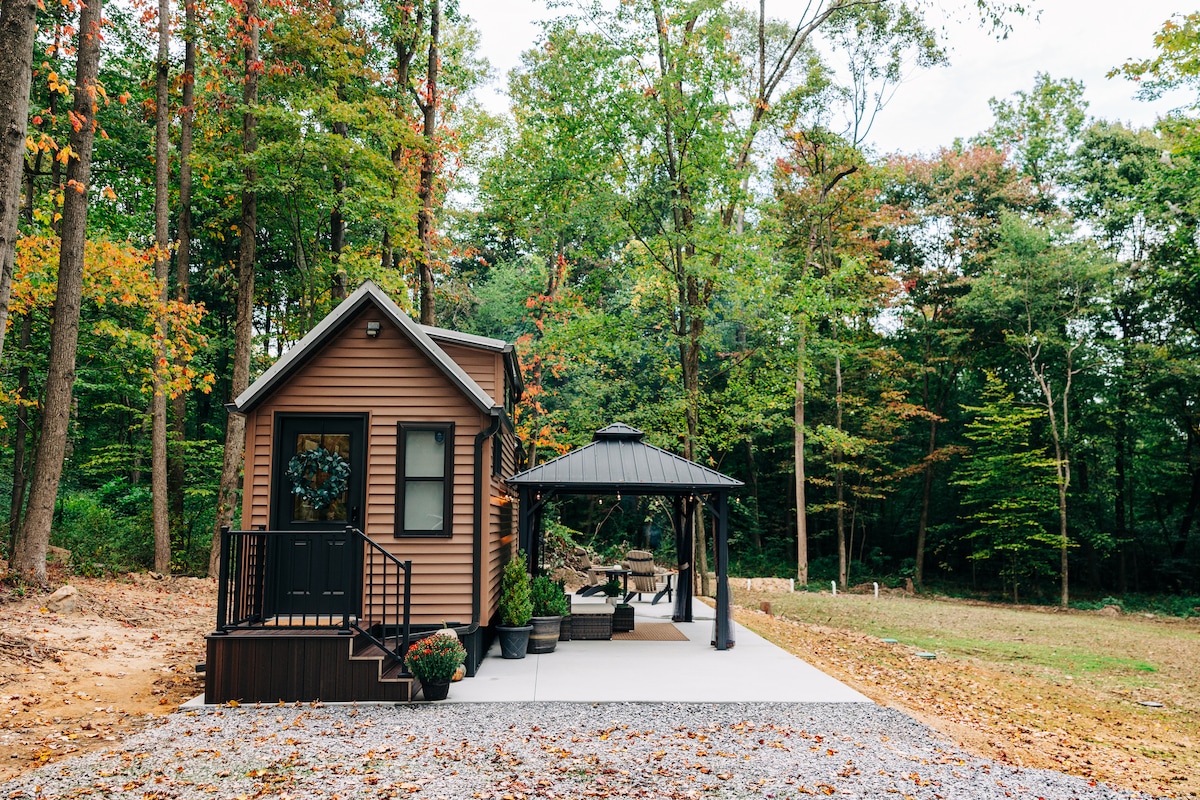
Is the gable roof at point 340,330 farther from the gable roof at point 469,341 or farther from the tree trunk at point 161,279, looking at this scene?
the tree trunk at point 161,279

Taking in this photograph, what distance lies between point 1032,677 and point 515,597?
728 centimetres

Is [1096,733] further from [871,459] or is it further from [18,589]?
[871,459]

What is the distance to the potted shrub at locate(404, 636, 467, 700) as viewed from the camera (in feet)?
23.7

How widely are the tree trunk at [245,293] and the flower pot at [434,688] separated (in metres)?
9.59

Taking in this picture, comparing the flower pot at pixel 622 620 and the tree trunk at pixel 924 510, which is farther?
the tree trunk at pixel 924 510

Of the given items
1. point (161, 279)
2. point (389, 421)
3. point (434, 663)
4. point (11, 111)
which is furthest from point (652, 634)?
point (161, 279)

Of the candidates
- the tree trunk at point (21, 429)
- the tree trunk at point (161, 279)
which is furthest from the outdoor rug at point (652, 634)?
the tree trunk at point (21, 429)

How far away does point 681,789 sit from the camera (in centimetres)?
501

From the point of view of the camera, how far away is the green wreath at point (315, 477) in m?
8.53

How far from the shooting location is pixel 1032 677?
10.6 meters

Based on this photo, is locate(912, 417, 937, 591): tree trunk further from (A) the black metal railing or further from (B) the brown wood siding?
(A) the black metal railing

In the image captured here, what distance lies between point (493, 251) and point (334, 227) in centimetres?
1398

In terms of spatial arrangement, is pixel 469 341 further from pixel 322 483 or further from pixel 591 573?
pixel 591 573

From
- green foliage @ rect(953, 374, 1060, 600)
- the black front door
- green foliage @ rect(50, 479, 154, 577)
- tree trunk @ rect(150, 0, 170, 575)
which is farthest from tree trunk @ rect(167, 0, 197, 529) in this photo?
green foliage @ rect(953, 374, 1060, 600)
